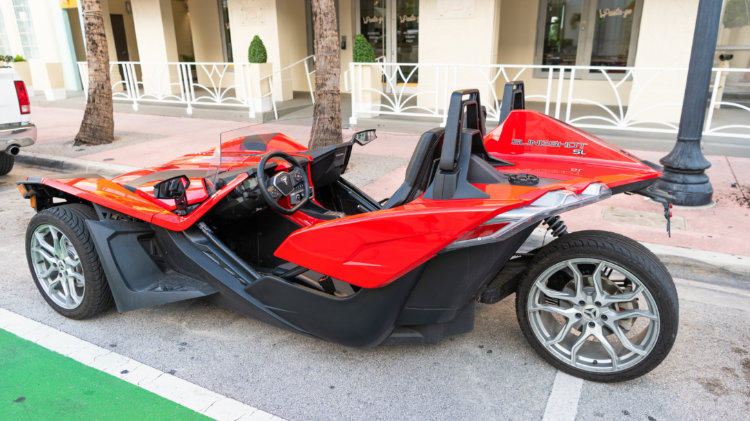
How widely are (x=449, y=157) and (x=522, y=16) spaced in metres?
10.5

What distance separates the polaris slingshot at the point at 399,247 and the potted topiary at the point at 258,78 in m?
7.94

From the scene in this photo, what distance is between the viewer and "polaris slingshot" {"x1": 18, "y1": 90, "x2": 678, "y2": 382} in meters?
2.54

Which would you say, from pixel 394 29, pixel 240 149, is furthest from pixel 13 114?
pixel 394 29

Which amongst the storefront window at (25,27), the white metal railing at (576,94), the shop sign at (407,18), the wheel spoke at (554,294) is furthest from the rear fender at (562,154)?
the storefront window at (25,27)

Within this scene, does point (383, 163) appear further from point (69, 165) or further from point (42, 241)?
point (69, 165)

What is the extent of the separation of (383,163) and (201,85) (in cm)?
692

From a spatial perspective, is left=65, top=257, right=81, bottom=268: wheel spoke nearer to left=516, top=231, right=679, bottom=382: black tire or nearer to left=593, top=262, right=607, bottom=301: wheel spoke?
left=516, top=231, right=679, bottom=382: black tire

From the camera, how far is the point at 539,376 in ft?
9.49

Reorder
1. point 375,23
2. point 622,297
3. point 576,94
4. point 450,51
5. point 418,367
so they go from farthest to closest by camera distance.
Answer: point 375,23, point 576,94, point 450,51, point 418,367, point 622,297

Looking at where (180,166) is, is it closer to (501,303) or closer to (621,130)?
(501,303)

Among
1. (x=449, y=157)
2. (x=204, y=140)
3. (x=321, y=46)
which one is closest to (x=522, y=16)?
(x=321, y=46)

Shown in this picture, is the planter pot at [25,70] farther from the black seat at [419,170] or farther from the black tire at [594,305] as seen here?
the black tire at [594,305]

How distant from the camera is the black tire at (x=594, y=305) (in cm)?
253

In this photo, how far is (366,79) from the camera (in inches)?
401
